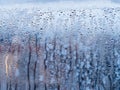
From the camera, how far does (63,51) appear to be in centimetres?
142

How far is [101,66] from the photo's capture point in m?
1.39

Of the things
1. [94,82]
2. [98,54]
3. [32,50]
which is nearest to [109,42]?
[98,54]

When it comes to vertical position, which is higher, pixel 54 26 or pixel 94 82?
pixel 54 26

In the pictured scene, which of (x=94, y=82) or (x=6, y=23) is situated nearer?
(x=94, y=82)

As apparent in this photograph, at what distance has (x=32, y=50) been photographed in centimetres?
144

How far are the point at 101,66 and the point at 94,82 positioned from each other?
2.6 inches

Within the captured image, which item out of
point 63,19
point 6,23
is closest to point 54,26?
point 63,19

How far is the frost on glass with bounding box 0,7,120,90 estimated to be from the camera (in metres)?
1.40

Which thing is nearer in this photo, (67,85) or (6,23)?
(67,85)

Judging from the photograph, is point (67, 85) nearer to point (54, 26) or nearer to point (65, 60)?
point (65, 60)

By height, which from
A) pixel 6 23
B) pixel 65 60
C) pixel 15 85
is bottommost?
pixel 15 85

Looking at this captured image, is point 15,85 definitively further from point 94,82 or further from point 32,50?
point 94,82

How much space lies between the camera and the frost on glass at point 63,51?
1398 millimetres

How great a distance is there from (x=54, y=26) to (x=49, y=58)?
5.1 inches
